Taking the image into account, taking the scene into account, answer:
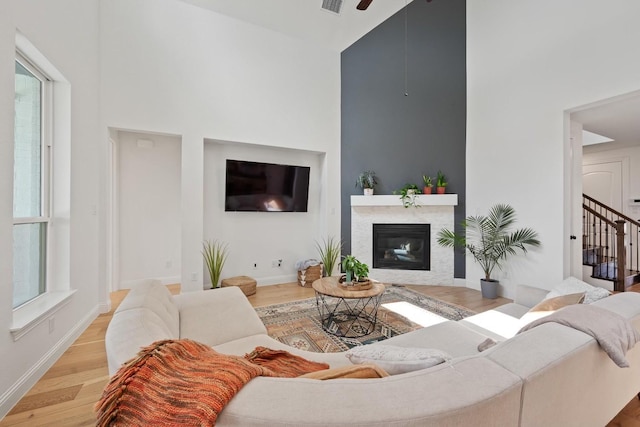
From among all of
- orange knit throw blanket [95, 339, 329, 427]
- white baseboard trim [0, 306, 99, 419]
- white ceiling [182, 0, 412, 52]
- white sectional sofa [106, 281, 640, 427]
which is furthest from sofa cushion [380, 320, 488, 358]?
white ceiling [182, 0, 412, 52]

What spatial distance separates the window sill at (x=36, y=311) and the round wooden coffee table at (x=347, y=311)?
213 centimetres

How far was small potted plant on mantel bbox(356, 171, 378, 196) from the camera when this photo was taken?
481 cm

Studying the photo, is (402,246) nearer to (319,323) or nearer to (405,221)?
(405,221)

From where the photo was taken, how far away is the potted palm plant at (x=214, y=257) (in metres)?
3.99

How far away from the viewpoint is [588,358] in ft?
3.51

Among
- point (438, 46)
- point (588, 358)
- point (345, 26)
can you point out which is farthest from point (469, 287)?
point (345, 26)

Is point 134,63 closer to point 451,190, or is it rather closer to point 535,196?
point 451,190

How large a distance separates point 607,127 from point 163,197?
668 cm

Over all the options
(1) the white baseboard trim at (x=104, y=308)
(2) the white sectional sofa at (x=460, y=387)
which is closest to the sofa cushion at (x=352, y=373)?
(2) the white sectional sofa at (x=460, y=387)

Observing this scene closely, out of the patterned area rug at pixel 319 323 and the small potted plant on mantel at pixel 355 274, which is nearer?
the patterned area rug at pixel 319 323

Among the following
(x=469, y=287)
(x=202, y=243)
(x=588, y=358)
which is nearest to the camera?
(x=588, y=358)

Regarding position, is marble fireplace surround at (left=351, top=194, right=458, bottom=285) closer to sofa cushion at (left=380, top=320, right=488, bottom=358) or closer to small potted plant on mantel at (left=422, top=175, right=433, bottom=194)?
small potted plant on mantel at (left=422, top=175, right=433, bottom=194)

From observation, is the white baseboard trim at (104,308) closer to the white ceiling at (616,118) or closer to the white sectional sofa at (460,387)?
the white sectional sofa at (460,387)

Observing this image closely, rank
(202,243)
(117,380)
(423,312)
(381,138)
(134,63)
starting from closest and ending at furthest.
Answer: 1. (117,380)
2. (423,312)
3. (134,63)
4. (202,243)
5. (381,138)
